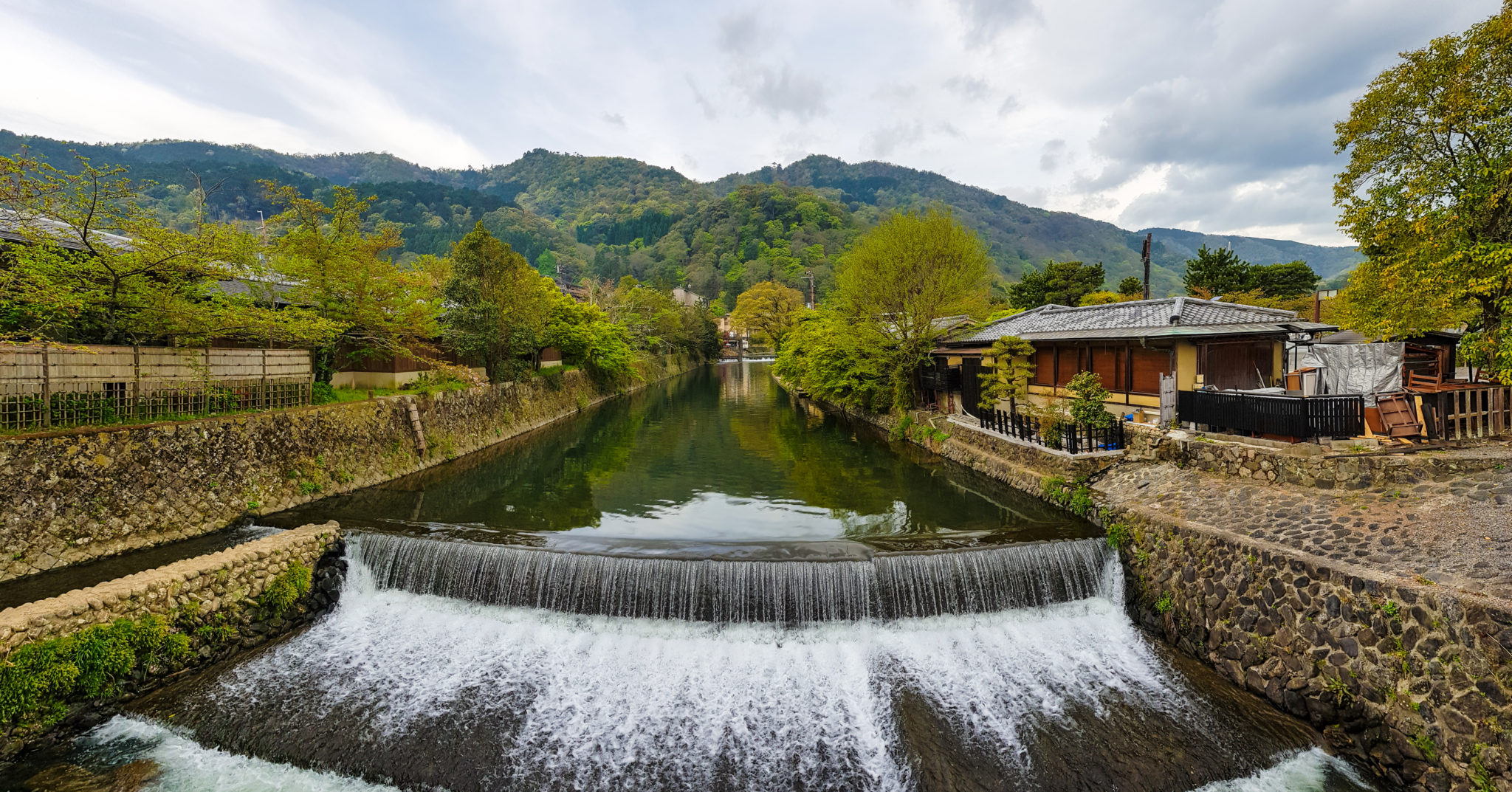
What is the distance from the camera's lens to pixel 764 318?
72688 mm

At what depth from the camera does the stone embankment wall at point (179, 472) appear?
31.6 feet

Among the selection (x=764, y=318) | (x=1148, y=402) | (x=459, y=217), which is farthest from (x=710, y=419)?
(x=459, y=217)

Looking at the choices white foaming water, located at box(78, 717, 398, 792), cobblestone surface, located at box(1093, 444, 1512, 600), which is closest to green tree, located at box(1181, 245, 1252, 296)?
cobblestone surface, located at box(1093, 444, 1512, 600)

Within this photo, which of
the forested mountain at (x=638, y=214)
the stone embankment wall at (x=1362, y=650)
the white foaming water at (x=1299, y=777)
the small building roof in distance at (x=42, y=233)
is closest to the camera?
the stone embankment wall at (x=1362, y=650)

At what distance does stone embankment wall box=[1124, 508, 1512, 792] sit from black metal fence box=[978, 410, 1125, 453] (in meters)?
5.19

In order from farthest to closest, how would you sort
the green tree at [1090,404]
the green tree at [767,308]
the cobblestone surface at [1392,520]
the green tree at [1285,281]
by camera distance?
the green tree at [767,308], the green tree at [1285,281], the green tree at [1090,404], the cobblestone surface at [1392,520]

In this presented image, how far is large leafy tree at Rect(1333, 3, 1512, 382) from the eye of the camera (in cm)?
975

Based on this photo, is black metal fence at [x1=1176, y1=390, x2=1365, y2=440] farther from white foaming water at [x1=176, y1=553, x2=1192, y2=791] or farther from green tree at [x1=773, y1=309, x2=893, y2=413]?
green tree at [x1=773, y1=309, x2=893, y2=413]

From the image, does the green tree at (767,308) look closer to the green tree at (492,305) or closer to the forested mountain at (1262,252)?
the green tree at (492,305)

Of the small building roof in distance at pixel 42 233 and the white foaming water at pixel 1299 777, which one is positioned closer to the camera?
the white foaming water at pixel 1299 777

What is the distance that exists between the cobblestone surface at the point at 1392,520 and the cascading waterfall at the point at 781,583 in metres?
2.31

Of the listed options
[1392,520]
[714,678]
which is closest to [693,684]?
[714,678]

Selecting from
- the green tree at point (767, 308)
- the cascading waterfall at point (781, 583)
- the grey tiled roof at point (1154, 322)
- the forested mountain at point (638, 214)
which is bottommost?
the cascading waterfall at point (781, 583)

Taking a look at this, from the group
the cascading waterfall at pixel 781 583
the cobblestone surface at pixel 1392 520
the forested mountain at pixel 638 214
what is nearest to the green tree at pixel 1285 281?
the cobblestone surface at pixel 1392 520
